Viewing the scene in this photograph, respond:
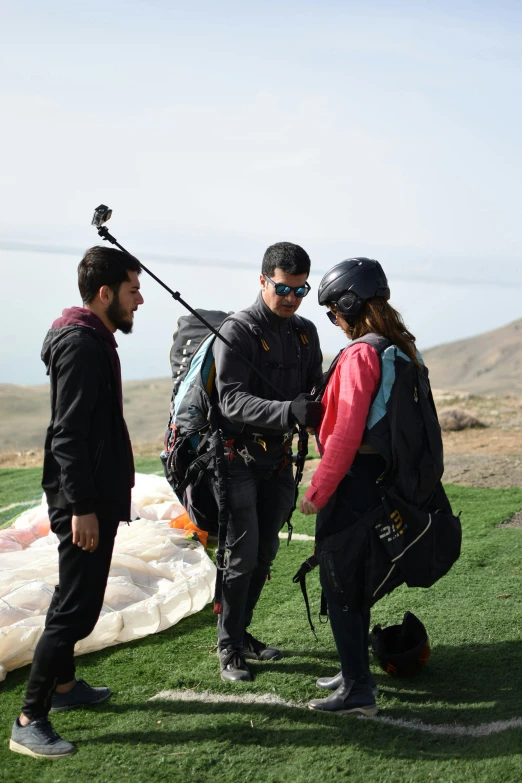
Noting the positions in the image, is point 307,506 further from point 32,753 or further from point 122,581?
point 122,581

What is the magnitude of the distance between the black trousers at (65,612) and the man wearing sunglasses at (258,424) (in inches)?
31.2

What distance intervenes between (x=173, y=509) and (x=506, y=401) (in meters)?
9.91

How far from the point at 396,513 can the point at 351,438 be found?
388 mm

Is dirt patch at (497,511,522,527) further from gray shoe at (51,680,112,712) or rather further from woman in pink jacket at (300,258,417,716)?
gray shoe at (51,680,112,712)

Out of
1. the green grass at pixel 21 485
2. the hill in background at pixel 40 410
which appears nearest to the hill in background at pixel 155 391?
the hill in background at pixel 40 410

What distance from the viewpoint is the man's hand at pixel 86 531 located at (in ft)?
10.9

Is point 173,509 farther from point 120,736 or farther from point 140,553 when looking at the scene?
point 120,736

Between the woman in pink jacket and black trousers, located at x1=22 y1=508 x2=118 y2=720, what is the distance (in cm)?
92

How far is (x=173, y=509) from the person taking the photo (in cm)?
716

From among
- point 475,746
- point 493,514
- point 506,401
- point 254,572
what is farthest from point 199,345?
point 506,401

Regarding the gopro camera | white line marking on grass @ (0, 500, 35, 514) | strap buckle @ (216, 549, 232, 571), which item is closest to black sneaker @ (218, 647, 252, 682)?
strap buckle @ (216, 549, 232, 571)

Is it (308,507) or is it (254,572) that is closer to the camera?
(308,507)

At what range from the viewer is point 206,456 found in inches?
161

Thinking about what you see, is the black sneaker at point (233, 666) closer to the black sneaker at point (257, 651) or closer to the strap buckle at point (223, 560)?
the black sneaker at point (257, 651)
